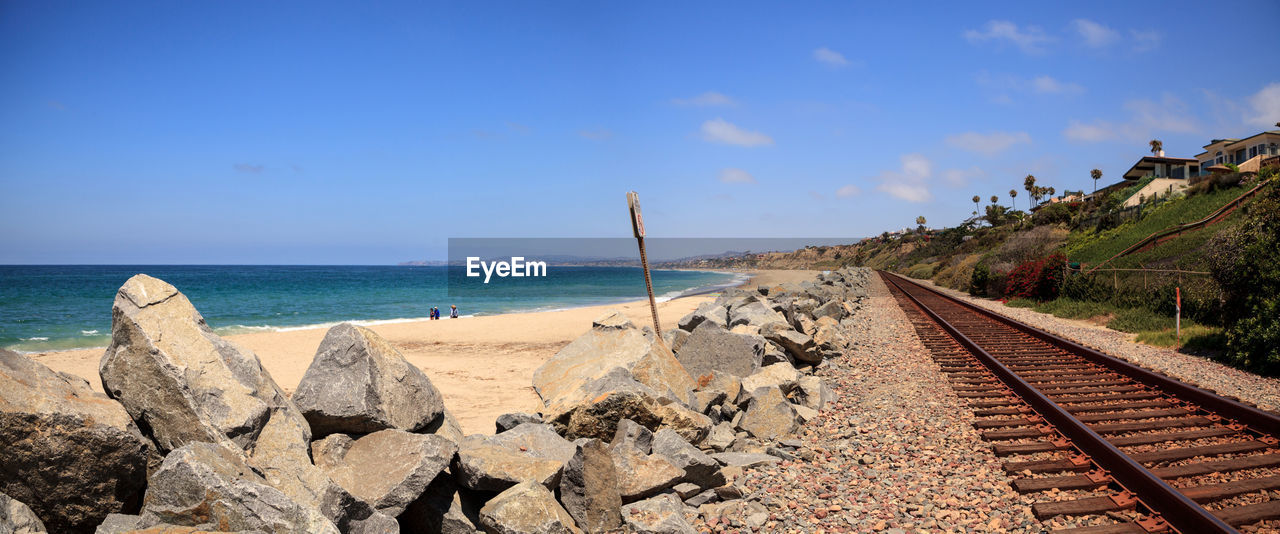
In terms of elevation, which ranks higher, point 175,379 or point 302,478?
point 175,379

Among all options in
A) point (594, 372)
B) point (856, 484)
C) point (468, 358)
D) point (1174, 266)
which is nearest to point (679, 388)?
point (594, 372)

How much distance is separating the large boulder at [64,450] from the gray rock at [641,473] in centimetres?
323

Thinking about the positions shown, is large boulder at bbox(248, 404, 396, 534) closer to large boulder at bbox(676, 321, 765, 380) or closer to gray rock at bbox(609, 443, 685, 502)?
gray rock at bbox(609, 443, 685, 502)

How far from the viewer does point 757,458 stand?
6488 mm

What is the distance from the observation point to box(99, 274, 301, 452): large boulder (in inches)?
166

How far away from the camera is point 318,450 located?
4816mm

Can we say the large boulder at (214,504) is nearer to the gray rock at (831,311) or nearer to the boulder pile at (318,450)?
the boulder pile at (318,450)

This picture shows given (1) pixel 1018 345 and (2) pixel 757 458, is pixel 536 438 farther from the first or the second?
(1) pixel 1018 345

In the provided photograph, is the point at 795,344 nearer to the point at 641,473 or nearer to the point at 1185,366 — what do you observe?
the point at 641,473

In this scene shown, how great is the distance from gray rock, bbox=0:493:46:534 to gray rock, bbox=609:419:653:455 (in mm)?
3765

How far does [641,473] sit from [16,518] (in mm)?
3812

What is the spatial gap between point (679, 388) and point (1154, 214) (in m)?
43.1

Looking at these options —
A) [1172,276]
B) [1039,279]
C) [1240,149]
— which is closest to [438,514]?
[1172,276]

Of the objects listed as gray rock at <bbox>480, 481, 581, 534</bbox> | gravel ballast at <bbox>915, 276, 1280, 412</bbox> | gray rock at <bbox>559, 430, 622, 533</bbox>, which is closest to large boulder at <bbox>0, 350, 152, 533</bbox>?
gray rock at <bbox>480, 481, 581, 534</bbox>
